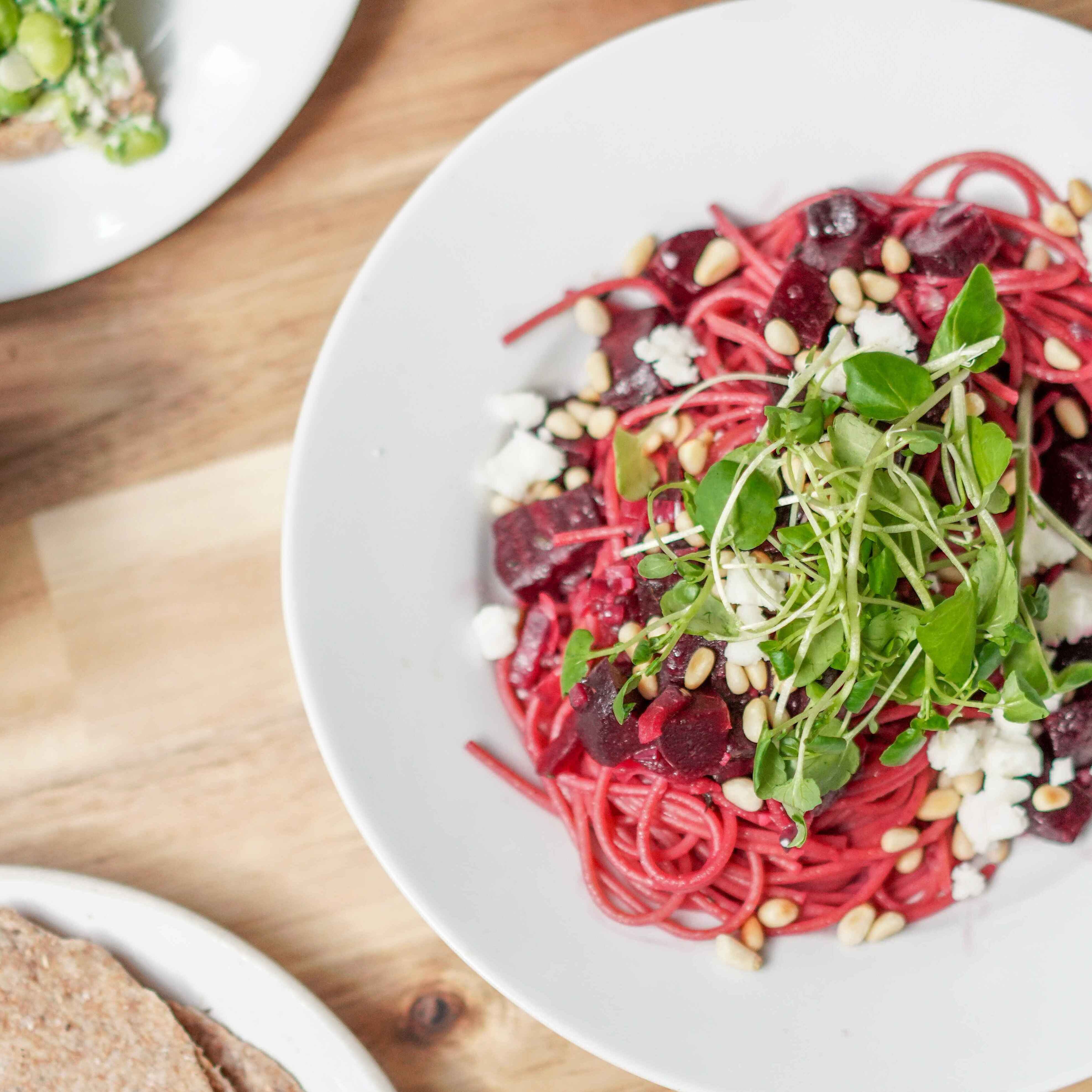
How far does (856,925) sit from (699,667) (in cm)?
81

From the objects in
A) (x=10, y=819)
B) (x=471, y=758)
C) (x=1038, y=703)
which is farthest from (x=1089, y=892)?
(x=10, y=819)

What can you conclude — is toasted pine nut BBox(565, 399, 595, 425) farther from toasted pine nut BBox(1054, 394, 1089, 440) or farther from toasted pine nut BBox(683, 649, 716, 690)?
toasted pine nut BBox(1054, 394, 1089, 440)

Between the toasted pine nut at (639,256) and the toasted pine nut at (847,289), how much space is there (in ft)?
1.45

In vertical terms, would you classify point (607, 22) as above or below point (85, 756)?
above

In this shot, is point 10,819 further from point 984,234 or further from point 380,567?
point 984,234

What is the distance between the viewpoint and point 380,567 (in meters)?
2.32

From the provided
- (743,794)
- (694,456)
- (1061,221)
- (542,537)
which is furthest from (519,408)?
(1061,221)

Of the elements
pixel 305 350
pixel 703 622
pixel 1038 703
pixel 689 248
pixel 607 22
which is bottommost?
pixel 1038 703

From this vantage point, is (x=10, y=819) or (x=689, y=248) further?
(x=10, y=819)

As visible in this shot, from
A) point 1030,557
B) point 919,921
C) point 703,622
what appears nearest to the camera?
point 703,622

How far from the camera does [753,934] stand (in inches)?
93.5

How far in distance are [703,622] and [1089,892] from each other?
124cm

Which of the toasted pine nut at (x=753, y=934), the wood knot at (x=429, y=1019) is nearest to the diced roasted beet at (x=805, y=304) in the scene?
the toasted pine nut at (x=753, y=934)

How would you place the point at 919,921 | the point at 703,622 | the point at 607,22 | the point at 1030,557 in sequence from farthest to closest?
the point at 607,22
the point at 919,921
the point at 1030,557
the point at 703,622
